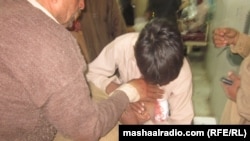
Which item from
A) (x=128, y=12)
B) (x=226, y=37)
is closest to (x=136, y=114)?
(x=226, y=37)

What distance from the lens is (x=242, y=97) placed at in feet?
3.88

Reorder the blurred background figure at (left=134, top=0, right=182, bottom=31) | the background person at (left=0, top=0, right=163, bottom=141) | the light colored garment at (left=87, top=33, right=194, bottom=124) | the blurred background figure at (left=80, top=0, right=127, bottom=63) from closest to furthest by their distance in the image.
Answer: the background person at (left=0, top=0, right=163, bottom=141), the light colored garment at (left=87, top=33, right=194, bottom=124), the blurred background figure at (left=80, top=0, right=127, bottom=63), the blurred background figure at (left=134, top=0, right=182, bottom=31)

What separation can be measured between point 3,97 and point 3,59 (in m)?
0.10

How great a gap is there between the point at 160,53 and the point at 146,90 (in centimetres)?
15

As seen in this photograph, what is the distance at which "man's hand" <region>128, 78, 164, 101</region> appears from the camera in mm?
1055

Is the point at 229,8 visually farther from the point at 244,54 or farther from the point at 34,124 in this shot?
the point at 34,124

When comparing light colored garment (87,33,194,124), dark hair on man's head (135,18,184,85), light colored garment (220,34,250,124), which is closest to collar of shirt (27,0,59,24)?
dark hair on man's head (135,18,184,85)

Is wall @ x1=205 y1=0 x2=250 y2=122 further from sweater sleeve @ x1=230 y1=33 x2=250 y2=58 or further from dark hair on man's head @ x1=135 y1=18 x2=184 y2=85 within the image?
dark hair on man's head @ x1=135 y1=18 x2=184 y2=85

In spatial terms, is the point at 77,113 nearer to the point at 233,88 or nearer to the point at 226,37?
the point at 233,88

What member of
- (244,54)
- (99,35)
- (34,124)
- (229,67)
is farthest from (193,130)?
(229,67)

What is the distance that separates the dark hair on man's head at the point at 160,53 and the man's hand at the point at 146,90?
1.0 inches

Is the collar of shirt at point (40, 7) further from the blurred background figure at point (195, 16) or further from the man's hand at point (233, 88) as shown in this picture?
the blurred background figure at point (195, 16)

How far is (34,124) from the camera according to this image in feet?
2.50

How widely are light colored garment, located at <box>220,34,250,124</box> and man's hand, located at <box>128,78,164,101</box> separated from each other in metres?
0.33
